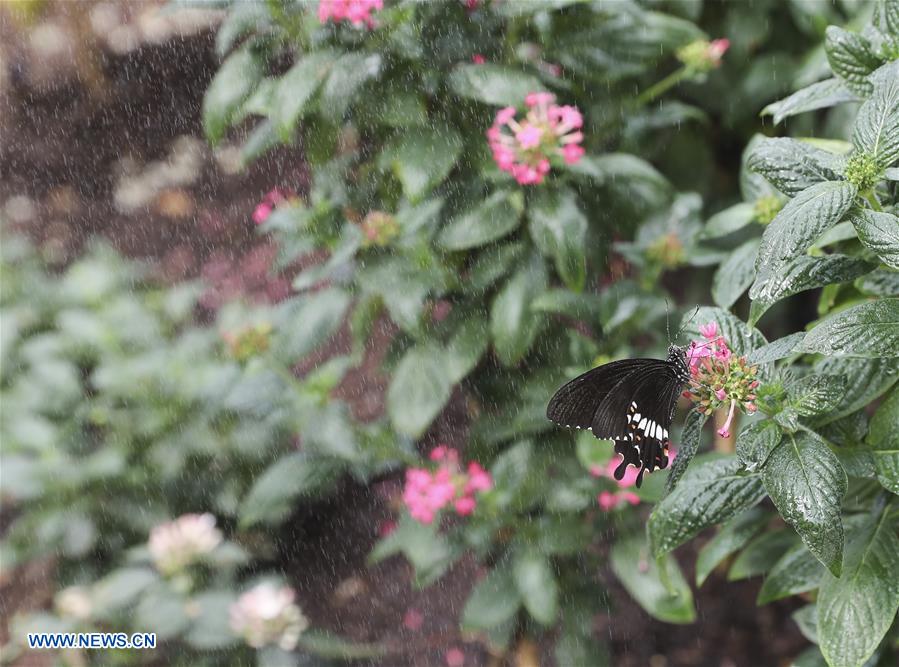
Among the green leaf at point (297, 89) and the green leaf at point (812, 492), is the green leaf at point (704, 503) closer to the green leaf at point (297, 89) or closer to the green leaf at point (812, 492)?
the green leaf at point (812, 492)

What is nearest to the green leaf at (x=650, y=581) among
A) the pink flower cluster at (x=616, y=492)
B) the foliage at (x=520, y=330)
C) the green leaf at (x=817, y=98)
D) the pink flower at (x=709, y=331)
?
the foliage at (x=520, y=330)

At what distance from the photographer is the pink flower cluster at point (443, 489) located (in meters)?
1.45

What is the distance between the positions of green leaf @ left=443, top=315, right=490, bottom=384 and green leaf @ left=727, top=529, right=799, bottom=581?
0.52 m

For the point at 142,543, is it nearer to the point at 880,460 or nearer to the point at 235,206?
the point at 235,206

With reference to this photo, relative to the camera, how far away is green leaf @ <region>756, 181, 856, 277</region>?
767 millimetres

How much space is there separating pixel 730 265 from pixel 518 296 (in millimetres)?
346

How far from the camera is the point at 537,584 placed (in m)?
1.49

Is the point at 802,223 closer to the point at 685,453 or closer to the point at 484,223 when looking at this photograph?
the point at 685,453

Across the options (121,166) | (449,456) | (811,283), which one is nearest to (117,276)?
(121,166)

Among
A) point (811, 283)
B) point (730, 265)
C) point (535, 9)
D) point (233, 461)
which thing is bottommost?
point (233, 461)

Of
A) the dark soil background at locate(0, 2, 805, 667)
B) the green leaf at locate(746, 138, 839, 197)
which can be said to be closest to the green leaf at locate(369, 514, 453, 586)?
the green leaf at locate(746, 138, 839, 197)

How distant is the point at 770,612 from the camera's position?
190 centimetres

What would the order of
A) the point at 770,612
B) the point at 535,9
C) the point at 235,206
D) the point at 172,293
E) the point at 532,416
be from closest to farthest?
the point at 535,9 < the point at 532,416 < the point at 770,612 < the point at 172,293 < the point at 235,206

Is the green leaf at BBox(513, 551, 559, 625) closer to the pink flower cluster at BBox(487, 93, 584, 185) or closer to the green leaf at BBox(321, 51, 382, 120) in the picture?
the pink flower cluster at BBox(487, 93, 584, 185)
